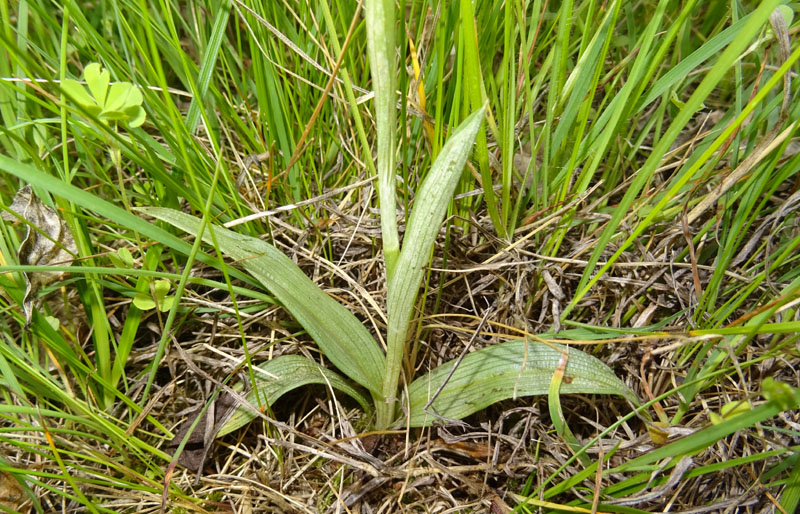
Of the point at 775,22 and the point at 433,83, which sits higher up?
the point at 775,22

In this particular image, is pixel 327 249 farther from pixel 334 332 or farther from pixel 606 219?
pixel 606 219

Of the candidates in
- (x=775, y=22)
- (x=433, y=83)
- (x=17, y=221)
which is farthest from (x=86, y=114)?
(x=775, y=22)

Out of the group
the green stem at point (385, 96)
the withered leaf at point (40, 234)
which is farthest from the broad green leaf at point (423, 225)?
the withered leaf at point (40, 234)

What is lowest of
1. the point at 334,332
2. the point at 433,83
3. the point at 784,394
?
the point at 334,332

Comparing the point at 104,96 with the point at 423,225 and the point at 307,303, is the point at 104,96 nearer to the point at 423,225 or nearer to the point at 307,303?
the point at 307,303

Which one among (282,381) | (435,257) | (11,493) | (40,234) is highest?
(40,234)

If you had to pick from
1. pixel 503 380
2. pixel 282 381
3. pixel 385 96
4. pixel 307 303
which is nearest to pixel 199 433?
pixel 282 381

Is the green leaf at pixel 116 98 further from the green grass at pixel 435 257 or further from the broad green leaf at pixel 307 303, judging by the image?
the broad green leaf at pixel 307 303
